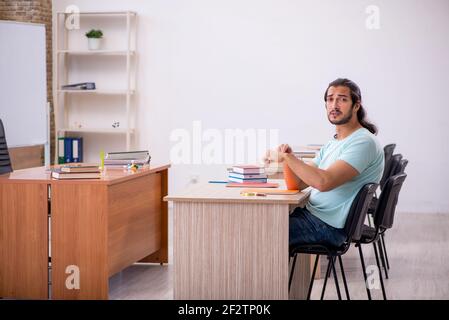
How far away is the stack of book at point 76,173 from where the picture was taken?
172 inches

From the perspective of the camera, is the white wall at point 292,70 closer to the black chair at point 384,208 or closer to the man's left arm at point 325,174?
the black chair at point 384,208

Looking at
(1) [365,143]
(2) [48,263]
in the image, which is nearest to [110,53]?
(2) [48,263]

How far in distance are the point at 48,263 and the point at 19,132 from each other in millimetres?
3126

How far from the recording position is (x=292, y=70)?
849 cm

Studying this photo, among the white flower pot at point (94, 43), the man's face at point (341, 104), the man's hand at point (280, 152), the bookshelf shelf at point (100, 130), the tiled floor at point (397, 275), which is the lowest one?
→ the tiled floor at point (397, 275)

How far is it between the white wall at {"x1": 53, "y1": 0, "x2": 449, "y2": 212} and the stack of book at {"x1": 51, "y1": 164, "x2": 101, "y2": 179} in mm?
4142

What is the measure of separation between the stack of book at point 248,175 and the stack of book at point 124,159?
1.11 meters

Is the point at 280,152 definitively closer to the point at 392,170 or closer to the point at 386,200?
the point at 386,200

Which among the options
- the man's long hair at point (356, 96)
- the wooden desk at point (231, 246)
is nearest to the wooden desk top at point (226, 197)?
the wooden desk at point (231, 246)

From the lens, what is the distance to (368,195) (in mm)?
3588

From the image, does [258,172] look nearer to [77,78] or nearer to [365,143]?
[365,143]

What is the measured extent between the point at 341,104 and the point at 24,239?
199cm

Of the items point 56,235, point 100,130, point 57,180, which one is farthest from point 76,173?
point 100,130

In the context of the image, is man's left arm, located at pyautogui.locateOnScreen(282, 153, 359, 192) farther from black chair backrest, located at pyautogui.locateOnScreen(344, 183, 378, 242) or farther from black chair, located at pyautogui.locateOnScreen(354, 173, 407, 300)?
black chair, located at pyautogui.locateOnScreen(354, 173, 407, 300)
